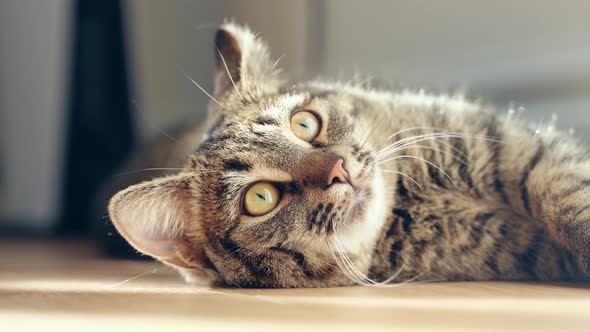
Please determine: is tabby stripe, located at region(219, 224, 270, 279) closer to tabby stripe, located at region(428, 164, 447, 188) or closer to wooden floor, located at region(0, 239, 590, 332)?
wooden floor, located at region(0, 239, 590, 332)

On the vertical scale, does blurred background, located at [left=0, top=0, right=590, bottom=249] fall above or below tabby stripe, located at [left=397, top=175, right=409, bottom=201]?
above

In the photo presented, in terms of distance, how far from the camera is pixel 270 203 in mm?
1146

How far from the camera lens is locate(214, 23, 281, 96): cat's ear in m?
1.40

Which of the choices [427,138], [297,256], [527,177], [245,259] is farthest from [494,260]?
[245,259]

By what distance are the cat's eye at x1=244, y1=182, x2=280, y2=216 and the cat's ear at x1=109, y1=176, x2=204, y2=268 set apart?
142mm

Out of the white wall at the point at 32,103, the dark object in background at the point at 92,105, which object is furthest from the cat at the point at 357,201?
the dark object in background at the point at 92,105

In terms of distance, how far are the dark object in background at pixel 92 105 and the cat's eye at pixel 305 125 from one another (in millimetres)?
1886

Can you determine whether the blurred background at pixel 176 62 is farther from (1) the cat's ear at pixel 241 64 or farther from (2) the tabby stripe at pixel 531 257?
(2) the tabby stripe at pixel 531 257

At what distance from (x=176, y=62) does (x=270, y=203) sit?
2195 mm

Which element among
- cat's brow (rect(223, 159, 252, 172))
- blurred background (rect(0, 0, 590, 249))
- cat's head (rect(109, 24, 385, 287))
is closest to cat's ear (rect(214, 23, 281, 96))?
cat's head (rect(109, 24, 385, 287))

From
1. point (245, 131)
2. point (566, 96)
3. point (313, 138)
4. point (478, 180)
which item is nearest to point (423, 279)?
point (478, 180)

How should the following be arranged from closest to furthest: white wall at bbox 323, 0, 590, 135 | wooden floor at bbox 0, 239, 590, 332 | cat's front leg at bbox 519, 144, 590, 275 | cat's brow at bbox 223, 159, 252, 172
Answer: wooden floor at bbox 0, 239, 590, 332 → cat's front leg at bbox 519, 144, 590, 275 → cat's brow at bbox 223, 159, 252, 172 → white wall at bbox 323, 0, 590, 135

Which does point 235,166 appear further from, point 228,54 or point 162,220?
point 228,54

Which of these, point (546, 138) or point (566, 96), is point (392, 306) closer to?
point (546, 138)
